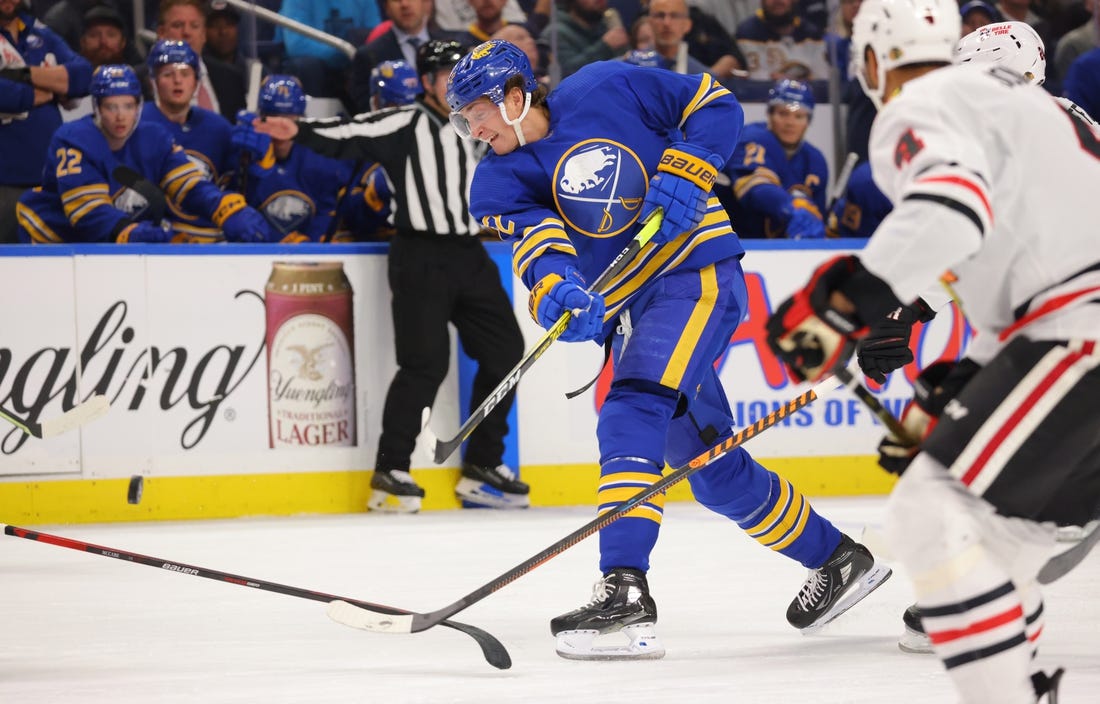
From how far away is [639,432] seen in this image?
3.02 meters

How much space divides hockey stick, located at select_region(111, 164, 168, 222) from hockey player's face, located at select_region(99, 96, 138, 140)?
0.46 ft

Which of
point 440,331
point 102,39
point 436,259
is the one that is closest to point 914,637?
point 440,331

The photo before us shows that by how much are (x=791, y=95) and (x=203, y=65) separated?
245 centimetres

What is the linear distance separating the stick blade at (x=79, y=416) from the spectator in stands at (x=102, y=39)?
2.29 meters

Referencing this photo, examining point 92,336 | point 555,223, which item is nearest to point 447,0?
point 92,336

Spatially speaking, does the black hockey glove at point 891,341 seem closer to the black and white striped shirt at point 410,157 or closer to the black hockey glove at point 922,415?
the black hockey glove at point 922,415

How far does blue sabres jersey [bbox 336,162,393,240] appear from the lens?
593 centimetres

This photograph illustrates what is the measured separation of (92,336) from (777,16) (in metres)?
3.24

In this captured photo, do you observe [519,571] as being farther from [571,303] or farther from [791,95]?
[791,95]

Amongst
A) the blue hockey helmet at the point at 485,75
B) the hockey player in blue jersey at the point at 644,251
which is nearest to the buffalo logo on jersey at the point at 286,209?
the hockey player in blue jersey at the point at 644,251

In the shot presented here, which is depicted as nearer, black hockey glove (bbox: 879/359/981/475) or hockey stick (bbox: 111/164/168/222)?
black hockey glove (bbox: 879/359/981/475)

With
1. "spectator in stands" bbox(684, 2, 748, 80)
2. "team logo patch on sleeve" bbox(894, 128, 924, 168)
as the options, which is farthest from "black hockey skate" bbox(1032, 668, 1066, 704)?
"spectator in stands" bbox(684, 2, 748, 80)

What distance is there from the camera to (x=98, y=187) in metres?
5.56

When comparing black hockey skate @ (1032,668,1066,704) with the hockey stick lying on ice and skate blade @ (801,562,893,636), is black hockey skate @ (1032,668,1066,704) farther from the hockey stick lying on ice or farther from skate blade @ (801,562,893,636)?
skate blade @ (801,562,893,636)
